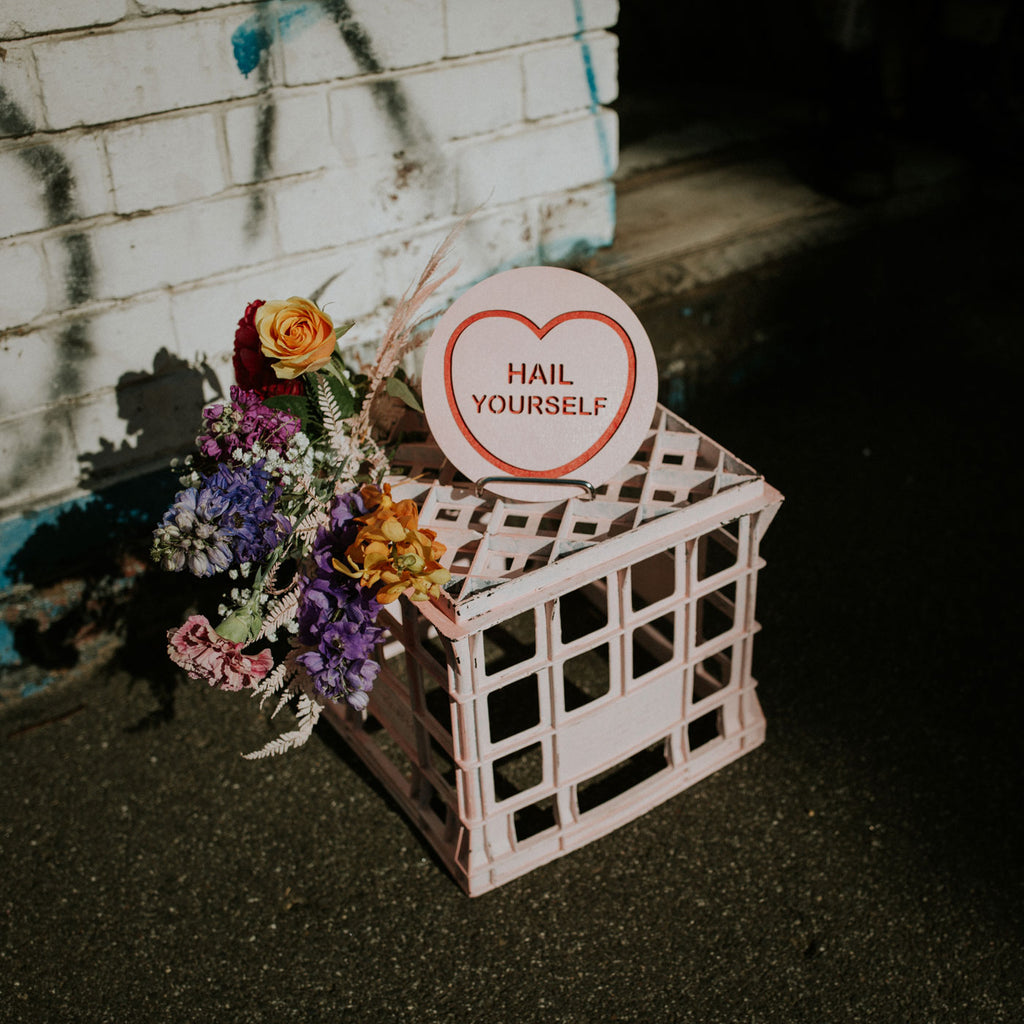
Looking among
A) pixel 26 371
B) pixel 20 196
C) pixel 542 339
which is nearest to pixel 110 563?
pixel 26 371

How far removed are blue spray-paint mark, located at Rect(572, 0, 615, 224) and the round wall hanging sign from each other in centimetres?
120

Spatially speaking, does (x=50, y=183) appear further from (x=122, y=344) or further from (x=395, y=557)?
(x=395, y=557)

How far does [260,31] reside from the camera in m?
2.27

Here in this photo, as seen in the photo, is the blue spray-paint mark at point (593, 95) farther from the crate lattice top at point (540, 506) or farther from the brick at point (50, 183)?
the brick at point (50, 183)

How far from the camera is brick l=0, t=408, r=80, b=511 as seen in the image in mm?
2336

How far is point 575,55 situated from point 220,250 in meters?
1.10

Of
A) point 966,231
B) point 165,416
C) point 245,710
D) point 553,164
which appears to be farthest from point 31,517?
point 966,231

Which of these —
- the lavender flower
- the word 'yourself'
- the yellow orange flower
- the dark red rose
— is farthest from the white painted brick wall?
the yellow orange flower

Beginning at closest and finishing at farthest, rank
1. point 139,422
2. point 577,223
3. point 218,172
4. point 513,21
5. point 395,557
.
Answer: point 395,557 < point 218,172 < point 139,422 < point 513,21 < point 577,223

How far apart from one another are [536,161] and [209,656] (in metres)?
1.72

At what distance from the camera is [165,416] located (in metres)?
2.52

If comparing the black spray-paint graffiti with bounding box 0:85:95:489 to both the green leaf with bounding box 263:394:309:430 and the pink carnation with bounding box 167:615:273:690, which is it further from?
the pink carnation with bounding box 167:615:273:690

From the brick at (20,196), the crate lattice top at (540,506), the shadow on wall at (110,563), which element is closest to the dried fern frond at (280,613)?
the crate lattice top at (540,506)

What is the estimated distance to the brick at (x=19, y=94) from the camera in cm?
204
